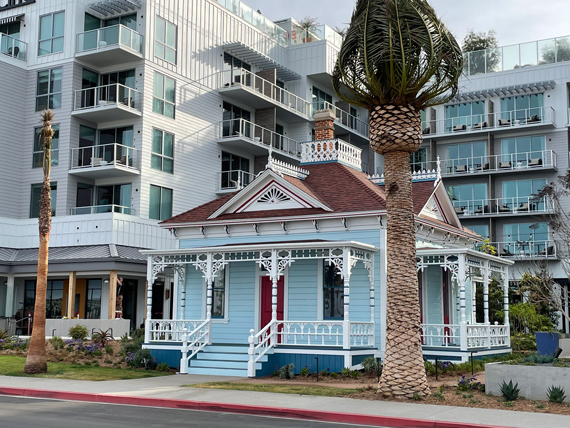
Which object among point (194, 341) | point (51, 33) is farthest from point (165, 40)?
point (194, 341)

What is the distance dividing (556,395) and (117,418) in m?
8.46

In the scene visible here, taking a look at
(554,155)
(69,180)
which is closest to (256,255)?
(69,180)

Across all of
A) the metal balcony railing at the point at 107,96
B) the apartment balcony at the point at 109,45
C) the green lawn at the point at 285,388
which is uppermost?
the apartment balcony at the point at 109,45

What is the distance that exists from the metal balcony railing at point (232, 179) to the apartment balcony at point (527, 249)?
685 inches

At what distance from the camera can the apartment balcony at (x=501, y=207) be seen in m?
46.6

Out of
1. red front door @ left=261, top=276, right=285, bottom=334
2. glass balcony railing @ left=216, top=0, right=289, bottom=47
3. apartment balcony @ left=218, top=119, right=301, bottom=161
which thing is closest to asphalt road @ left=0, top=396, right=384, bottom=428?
red front door @ left=261, top=276, right=285, bottom=334

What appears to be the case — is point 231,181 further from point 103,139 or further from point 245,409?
point 245,409

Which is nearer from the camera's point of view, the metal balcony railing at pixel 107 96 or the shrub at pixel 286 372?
the shrub at pixel 286 372

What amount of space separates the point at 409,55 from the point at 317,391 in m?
7.78

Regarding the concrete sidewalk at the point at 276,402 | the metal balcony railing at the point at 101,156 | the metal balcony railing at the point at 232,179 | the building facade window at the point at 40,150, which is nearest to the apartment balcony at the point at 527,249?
the metal balcony railing at the point at 232,179

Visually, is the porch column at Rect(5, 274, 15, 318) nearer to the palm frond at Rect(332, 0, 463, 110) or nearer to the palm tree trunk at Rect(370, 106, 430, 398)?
the palm frond at Rect(332, 0, 463, 110)

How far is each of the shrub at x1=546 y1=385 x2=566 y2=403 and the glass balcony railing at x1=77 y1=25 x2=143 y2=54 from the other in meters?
27.2

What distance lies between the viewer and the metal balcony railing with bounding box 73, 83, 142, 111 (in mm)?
35469

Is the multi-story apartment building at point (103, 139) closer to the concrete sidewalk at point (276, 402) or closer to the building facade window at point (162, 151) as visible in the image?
the building facade window at point (162, 151)
